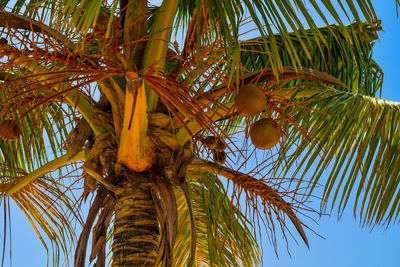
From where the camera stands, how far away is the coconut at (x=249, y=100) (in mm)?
1983

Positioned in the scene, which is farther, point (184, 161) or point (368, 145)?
point (368, 145)

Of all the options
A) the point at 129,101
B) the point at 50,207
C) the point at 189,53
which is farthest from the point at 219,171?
the point at 50,207

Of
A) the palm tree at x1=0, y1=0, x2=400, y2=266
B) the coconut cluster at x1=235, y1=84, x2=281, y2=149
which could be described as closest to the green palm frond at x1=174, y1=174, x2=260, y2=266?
the palm tree at x1=0, y1=0, x2=400, y2=266

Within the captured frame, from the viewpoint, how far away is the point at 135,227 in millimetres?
2246

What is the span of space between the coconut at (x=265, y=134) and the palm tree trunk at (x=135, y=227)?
1.82ft

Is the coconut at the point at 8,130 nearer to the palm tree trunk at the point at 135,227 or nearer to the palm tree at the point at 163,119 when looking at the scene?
the palm tree at the point at 163,119

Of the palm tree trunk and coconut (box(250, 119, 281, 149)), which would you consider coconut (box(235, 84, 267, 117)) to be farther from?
the palm tree trunk

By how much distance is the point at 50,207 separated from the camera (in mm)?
2936

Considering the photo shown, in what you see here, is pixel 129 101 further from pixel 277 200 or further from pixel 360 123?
pixel 360 123

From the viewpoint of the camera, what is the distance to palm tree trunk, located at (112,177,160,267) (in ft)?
7.16

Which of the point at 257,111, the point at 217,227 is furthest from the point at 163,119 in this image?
the point at 217,227

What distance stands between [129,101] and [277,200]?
3.46 feet

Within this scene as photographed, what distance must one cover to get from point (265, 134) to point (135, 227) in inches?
27.9

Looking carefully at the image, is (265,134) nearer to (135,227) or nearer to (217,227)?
(135,227)
